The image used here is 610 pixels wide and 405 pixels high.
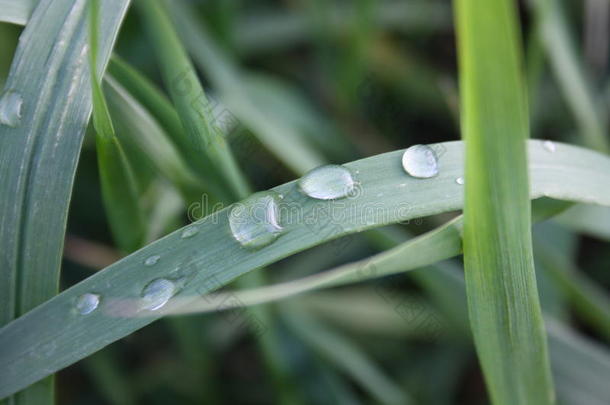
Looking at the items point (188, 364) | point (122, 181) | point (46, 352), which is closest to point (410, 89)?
point (188, 364)

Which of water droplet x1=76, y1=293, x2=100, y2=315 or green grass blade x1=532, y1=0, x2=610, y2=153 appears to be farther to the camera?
green grass blade x1=532, y1=0, x2=610, y2=153

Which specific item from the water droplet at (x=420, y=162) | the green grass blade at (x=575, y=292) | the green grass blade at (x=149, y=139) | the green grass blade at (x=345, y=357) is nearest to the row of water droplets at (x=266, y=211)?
the water droplet at (x=420, y=162)

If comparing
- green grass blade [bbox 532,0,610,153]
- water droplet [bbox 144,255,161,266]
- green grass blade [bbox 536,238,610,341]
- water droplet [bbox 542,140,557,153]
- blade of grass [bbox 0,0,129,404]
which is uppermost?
blade of grass [bbox 0,0,129,404]

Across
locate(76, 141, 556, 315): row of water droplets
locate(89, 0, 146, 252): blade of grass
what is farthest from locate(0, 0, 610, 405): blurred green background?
locate(76, 141, 556, 315): row of water droplets

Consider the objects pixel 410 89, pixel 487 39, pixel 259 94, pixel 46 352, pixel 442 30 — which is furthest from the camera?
pixel 442 30

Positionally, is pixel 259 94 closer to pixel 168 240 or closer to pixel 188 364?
pixel 188 364

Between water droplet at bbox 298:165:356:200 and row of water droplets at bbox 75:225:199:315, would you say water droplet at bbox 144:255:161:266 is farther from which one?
water droplet at bbox 298:165:356:200
